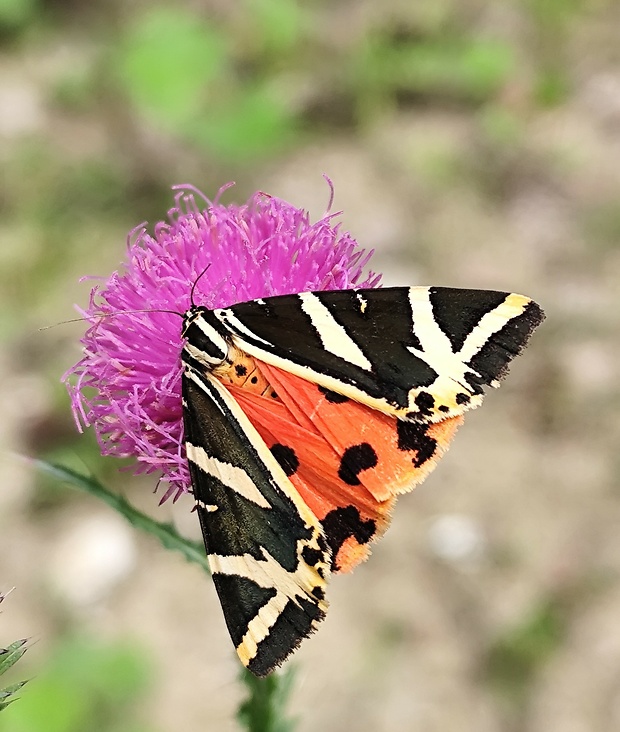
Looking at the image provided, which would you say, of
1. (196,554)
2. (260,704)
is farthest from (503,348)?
(260,704)

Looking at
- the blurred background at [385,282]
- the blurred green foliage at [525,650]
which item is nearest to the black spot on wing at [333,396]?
the blurred background at [385,282]

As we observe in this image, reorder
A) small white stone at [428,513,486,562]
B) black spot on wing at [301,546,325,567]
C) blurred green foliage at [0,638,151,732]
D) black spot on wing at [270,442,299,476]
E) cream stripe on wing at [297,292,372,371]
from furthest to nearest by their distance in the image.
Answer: small white stone at [428,513,486,562] < blurred green foliage at [0,638,151,732] < cream stripe on wing at [297,292,372,371] < black spot on wing at [270,442,299,476] < black spot on wing at [301,546,325,567]

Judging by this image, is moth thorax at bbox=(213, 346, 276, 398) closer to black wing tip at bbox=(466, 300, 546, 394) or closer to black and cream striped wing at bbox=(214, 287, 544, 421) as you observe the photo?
black and cream striped wing at bbox=(214, 287, 544, 421)

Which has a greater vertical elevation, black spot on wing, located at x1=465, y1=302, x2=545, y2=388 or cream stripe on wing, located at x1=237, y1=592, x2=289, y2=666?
black spot on wing, located at x1=465, y1=302, x2=545, y2=388

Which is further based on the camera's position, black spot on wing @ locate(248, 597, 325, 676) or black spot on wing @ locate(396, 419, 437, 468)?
black spot on wing @ locate(396, 419, 437, 468)

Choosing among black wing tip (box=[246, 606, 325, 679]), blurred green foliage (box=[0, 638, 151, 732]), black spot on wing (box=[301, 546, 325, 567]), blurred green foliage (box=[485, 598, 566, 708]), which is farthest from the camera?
blurred green foliage (box=[485, 598, 566, 708])

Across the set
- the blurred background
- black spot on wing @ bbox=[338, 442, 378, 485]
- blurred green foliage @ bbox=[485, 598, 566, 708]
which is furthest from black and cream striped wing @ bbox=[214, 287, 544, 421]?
blurred green foliage @ bbox=[485, 598, 566, 708]

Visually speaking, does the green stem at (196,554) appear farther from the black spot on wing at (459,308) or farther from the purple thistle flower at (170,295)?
the black spot on wing at (459,308)
